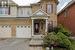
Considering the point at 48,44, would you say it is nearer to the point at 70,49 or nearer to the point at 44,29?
the point at 70,49

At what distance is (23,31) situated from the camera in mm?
41156

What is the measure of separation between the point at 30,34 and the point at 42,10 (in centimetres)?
436

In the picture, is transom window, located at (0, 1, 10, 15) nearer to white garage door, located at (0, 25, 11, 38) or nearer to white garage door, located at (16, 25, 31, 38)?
white garage door, located at (0, 25, 11, 38)

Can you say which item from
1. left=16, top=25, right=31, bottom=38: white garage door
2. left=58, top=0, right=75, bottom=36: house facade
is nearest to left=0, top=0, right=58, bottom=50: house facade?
left=16, top=25, right=31, bottom=38: white garage door

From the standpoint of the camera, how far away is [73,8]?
4278cm

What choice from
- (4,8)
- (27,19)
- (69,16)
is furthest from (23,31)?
(69,16)

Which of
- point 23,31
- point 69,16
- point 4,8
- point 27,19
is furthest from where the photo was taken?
point 69,16

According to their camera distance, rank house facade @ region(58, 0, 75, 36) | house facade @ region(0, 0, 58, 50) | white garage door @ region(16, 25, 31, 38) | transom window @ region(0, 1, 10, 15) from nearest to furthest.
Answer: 1. house facade @ region(0, 0, 58, 50)
2. white garage door @ region(16, 25, 31, 38)
3. transom window @ region(0, 1, 10, 15)
4. house facade @ region(58, 0, 75, 36)

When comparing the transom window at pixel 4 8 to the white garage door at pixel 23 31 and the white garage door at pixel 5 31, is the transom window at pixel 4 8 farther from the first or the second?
the white garage door at pixel 23 31

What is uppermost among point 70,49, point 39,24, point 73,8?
point 73,8

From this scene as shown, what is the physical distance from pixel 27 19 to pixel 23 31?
207cm

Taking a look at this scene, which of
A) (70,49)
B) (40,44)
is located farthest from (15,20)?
(70,49)

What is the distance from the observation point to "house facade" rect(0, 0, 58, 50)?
4043 centimetres

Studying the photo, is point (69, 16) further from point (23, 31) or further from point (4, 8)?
point (4, 8)
